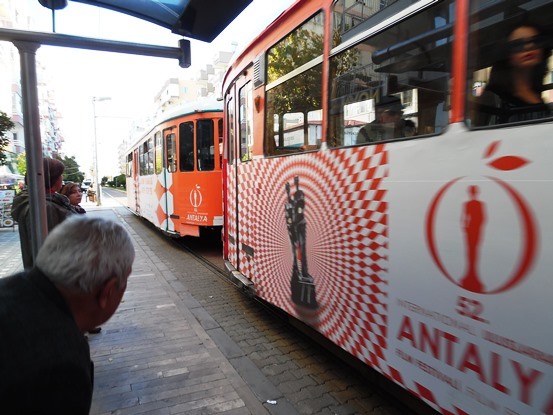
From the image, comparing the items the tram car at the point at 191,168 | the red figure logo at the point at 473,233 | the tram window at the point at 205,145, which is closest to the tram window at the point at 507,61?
the red figure logo at the point at 473,233

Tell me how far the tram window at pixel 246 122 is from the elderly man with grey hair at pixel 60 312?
11.2ft

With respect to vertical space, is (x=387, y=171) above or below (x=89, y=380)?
above

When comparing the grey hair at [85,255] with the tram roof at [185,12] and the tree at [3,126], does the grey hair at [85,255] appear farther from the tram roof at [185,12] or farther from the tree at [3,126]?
the tree at [3,126]

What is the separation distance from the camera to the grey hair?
1.19 meters

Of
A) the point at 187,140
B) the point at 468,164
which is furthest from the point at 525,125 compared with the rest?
the point at 187,140

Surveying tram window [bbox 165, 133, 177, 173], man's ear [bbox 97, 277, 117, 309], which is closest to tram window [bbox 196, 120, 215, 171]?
tram window [bbox 165, 133, 177, 173]

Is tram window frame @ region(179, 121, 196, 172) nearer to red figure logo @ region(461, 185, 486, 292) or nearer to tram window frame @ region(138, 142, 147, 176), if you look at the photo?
tram window frame @ region(138, 142, 147, 176)

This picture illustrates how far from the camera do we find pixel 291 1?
138 inches

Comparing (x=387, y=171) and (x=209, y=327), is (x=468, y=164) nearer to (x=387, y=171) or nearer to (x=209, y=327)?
(x=387, y=171)

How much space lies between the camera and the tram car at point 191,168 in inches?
327

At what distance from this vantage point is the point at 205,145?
8555 millimetres

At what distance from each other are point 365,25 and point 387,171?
3.31 ft

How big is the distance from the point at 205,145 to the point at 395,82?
259 inches

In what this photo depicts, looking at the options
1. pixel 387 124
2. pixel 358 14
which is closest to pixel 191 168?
pixel 358 14
